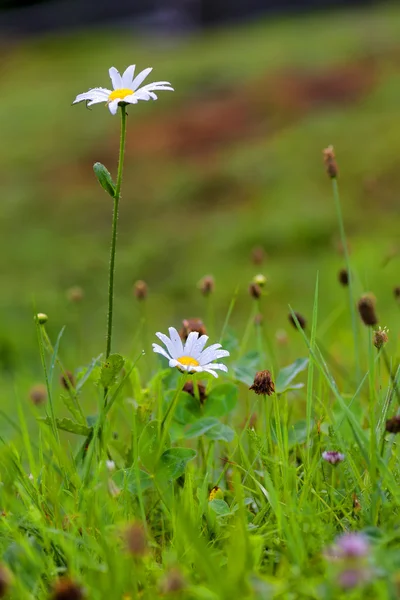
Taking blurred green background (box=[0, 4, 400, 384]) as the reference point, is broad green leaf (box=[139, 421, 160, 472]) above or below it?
below

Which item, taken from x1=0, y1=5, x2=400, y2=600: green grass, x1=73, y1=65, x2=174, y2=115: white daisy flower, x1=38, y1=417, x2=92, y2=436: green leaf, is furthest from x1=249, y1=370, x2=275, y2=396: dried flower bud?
x1=73, y1=65, x2=174, y2=115: white daisy flower

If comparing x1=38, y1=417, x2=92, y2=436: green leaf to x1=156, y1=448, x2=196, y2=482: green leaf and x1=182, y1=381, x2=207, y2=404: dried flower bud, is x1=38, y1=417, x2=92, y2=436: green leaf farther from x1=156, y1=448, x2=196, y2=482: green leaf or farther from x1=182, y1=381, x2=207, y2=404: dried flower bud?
x1=182, y1=381, x2=207, y2=404: dried flower bud

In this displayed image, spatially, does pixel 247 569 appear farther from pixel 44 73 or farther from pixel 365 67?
pixel 44 73

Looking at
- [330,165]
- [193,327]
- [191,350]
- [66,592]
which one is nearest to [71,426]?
[191,350]

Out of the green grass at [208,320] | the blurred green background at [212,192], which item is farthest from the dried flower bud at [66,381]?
the blurred green background at [212,192]

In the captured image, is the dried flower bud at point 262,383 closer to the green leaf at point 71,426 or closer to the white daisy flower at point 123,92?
the green leaf at point 71,426


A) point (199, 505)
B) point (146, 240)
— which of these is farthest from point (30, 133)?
point (199, 505)

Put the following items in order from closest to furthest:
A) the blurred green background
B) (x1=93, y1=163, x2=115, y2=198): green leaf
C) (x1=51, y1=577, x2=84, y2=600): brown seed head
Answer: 1. (x1=51, y1=577, x2=84, y2=600): brown seed head
2. (x1=93, y1=163, x2=115, y2=198): green leaf
3. the blurred green background
